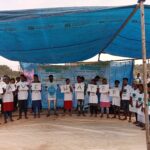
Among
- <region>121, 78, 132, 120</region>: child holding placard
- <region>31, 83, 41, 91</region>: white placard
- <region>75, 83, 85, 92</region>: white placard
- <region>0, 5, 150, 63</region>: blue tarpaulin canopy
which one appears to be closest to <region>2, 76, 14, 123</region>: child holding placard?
<region>31, 83, 41, 91</region>: white placard

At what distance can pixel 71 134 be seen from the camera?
10.5 m

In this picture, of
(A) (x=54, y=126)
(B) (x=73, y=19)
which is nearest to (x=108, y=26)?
(B) (x=73, y=19)

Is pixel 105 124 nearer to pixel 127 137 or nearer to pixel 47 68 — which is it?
pixel 127 137

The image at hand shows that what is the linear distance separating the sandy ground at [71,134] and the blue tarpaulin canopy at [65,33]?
2.48 meters

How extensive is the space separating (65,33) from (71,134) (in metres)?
2.97

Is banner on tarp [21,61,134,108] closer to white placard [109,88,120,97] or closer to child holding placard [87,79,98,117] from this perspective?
child holding placard [87,79,98,117]

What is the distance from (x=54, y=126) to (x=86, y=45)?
3.18 metres

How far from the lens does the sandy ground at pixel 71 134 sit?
8930 millimetres

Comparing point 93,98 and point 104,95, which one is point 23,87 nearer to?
point 93,98

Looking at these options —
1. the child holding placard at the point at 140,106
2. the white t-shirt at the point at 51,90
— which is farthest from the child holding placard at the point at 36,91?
the child holding placard at the point at 140,106

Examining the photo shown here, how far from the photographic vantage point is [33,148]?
28.5 feet

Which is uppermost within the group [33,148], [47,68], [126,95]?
[47,68]

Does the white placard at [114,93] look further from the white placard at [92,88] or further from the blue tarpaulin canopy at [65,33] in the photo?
the blue tarpaulin canopy at [65,33]

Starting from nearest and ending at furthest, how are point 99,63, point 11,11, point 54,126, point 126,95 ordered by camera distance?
1. point 11,11
2. point 54,126
3. point 126,95
4. point 99,63
